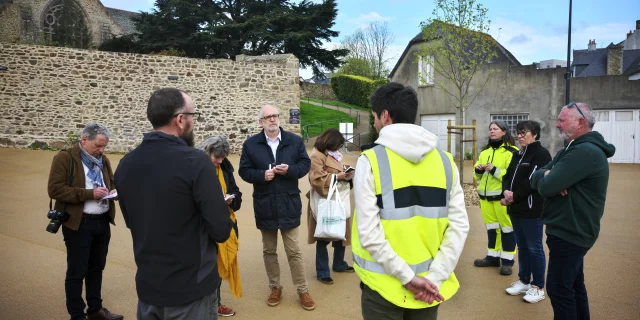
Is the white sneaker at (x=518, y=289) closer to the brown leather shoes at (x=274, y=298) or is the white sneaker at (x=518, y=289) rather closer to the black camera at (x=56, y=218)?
the brown leather shoes at (x=274, y=298)

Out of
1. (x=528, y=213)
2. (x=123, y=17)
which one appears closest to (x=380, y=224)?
(x=528, y=213)

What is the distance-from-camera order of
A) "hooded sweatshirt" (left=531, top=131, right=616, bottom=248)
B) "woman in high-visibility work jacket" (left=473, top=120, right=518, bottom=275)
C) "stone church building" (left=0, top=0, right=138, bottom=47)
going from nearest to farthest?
"hooded sweatshirt" (left=531, top=131, right=616, bottom=248) < "woman in high-visibility work jacket" (left=473, top=120, right=518, bottom=275) < "stone church building" (left=0, top=0, right=138, bottom=47)

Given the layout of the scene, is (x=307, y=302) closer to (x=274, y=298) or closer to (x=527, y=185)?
(x=274, y=298)

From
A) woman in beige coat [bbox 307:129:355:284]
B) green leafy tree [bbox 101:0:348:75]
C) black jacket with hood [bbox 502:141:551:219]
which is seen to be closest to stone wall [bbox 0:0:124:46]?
green leafy tree [bbox 101:0:348:75]

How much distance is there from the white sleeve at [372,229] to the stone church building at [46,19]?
28050 mm

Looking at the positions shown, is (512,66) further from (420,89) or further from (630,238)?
(630,238)

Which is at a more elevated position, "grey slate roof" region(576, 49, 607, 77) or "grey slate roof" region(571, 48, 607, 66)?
"grey slate roof" region(571, 48, 607, 66)

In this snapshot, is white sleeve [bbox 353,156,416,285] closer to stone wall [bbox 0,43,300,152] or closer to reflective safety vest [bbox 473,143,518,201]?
reflective safety vest [bbox 473,143,518,201]

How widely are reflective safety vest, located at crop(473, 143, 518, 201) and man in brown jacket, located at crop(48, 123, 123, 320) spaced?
4217 millimetres

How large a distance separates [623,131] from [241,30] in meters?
18.6

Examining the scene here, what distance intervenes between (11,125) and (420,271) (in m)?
15.3

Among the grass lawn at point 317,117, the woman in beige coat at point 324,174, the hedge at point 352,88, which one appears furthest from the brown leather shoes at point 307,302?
the hedge at point 352,88

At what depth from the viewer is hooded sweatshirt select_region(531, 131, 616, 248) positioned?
3242 millimetres

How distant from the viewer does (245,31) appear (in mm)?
24438
